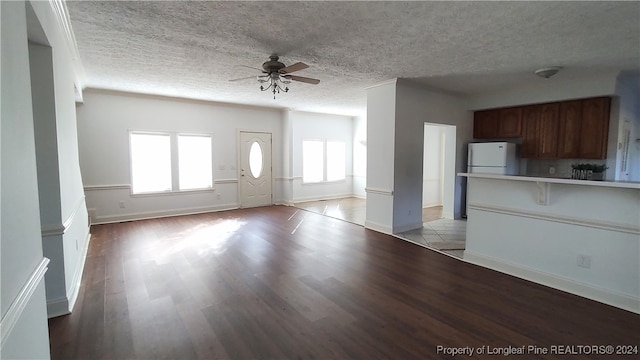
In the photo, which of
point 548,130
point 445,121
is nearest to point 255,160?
point 445,121

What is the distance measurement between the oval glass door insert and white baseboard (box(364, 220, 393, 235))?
138 inches

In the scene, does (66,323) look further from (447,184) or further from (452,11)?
(447,184)

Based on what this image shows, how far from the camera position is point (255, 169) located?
303 inches

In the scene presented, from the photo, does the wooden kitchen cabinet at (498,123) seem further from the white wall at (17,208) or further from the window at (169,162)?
the white wall at (17,208)

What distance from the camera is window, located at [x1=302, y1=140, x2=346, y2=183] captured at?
8.71 metres

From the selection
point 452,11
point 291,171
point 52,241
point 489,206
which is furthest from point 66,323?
point 291,171

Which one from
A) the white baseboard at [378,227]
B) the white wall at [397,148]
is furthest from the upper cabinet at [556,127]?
the white baseboard at [378,227]

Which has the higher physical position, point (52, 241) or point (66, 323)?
point (52, 241)

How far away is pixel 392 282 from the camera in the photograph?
10.4 ft

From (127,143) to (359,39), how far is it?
5.27 meters

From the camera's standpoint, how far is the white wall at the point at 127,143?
5680 millimetres

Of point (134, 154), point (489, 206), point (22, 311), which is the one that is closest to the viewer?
point (22, 311)

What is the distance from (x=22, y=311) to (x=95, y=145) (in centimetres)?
548

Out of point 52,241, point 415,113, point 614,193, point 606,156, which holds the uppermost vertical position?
point 415,113
